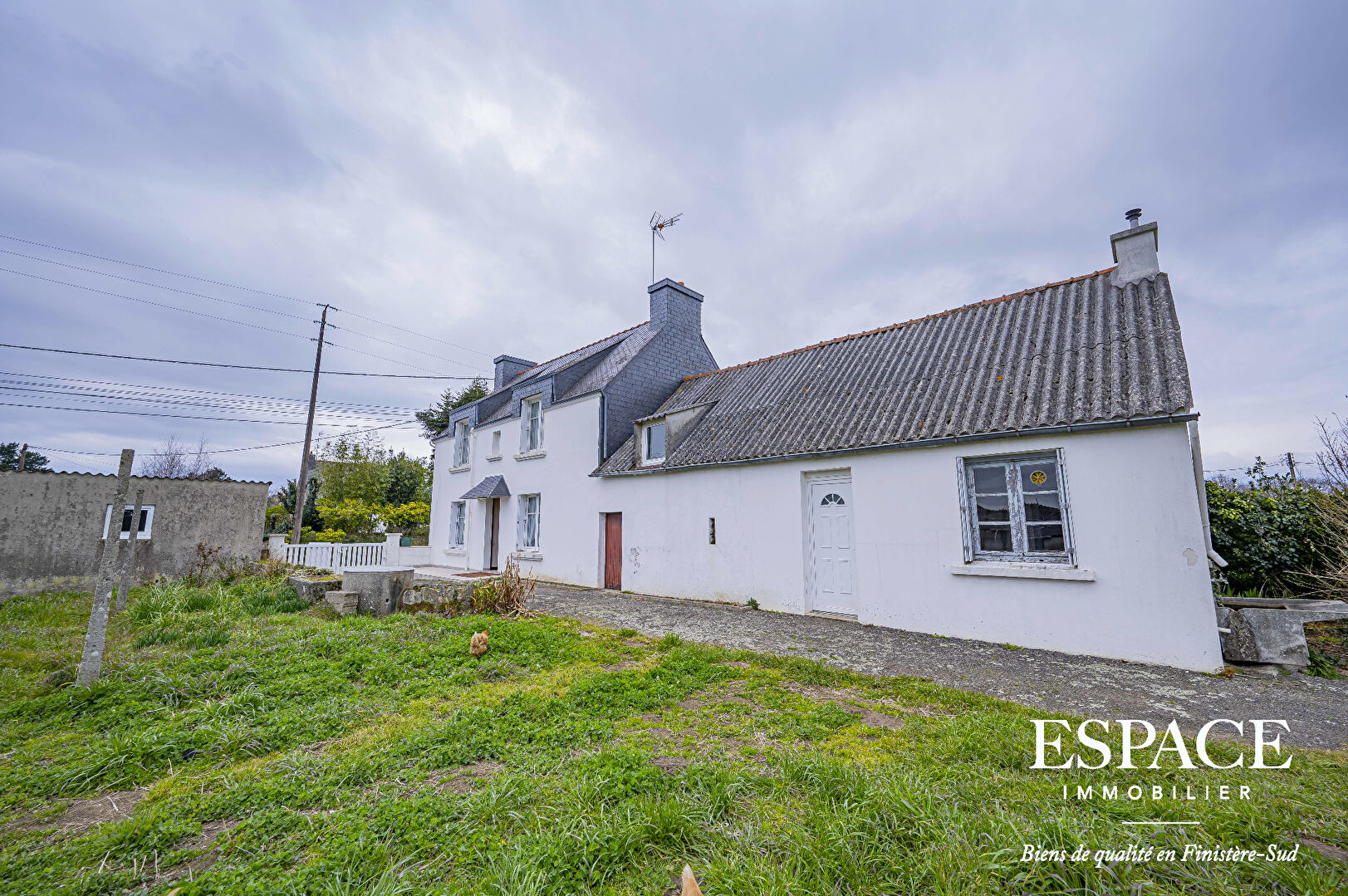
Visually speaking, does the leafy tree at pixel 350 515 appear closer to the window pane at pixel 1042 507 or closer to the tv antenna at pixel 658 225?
the tv antenna at pixel 658 225

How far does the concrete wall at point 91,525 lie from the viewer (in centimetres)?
989

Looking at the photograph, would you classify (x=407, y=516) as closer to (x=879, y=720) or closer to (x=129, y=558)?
(x=129, y=558)

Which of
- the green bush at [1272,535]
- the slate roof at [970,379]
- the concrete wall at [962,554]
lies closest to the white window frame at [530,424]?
the slate roof at [970,379]

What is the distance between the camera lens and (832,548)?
31.7ft

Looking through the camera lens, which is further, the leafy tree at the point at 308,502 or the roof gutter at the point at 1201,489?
the leafy tree at the point at 308,502

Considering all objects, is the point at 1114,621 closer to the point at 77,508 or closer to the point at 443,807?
the point at 443,807

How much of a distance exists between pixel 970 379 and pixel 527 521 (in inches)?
530

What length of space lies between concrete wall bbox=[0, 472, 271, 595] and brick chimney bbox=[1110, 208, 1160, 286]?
18.8m

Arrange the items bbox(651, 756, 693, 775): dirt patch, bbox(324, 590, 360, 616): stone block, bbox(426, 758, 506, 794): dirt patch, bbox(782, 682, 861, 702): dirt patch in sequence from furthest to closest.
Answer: bbox(324, 590, 360, 616): stone block, bbox(782, 682, 861, 702): dirt patch, bbox(651, 756, 693, 775): dirt patch, bbox(426, 758, 506, 794): dirt patch

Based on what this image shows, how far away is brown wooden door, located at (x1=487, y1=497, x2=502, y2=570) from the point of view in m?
18.0

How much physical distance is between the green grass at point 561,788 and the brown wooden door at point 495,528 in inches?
494

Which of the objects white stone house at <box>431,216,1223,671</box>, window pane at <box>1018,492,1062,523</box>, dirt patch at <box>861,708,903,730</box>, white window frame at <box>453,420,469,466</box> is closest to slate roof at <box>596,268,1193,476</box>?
white stone house at <box>431,216,1223,671</box>

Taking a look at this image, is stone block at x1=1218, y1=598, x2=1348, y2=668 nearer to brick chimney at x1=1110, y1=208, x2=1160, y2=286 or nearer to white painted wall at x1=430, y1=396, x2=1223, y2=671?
white painted wall at x1=430, y1=396, x2=1223, y2=671

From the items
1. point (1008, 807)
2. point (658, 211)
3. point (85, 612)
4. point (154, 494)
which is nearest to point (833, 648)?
point (1008, 807)
